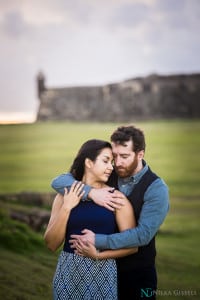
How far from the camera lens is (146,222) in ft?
8.82

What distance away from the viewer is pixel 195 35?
3.76 metres

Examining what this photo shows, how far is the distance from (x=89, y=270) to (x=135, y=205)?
0.38 m

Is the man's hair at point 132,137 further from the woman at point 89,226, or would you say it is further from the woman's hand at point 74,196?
the woman's hand at point 74,196

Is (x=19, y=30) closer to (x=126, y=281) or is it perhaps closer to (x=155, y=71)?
(x=155, y=71)

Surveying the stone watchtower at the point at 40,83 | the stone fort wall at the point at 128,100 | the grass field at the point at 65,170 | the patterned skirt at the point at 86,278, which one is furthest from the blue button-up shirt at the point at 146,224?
the stone watchtower at the point at 40,83

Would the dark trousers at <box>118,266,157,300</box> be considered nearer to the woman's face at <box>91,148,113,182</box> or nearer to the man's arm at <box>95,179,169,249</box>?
the man's arm at <box>95,179,169,249</box>

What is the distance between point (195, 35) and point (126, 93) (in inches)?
23.5

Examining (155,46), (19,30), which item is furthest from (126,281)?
(19,30)

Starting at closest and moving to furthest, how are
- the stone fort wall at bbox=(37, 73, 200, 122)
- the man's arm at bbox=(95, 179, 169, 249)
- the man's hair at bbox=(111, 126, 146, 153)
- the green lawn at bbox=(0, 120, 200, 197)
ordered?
the man's arm at bbox=(95, 179, 169, 249) < the man's hair at bbox=(111, 126, 146, 153) < the green lawn at bbox=(0, 120, 200, 197) < the stone fort wall at bbox=(37, 73, 200, 122)

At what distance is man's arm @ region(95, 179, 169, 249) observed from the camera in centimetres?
268

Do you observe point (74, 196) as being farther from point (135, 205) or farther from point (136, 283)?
point (136, 283)

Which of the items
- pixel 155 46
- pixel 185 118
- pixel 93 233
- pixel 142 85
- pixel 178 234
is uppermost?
pixel 155 46

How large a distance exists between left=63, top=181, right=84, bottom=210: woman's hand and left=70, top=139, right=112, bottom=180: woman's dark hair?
0.24ft

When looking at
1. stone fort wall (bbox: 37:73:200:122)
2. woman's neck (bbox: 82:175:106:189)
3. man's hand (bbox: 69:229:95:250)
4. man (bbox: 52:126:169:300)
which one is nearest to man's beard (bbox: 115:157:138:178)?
man (bbox: 52:126:169:300)
